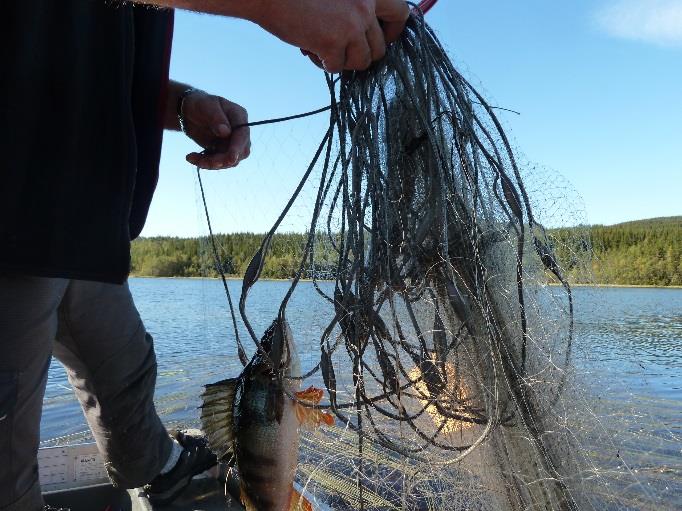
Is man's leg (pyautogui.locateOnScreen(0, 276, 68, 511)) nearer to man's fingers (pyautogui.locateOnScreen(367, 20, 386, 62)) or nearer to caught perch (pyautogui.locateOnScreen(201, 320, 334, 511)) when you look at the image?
caught perch (pyautogui.locateOnScreen(201, 320, 334, 511))

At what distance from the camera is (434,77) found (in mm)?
2080

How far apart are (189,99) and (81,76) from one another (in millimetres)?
801

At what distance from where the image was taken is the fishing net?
2.01 meters

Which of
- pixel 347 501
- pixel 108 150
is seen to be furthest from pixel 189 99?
pixel 347 501

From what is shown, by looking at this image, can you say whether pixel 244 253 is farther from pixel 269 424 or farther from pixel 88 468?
pixel 88 468

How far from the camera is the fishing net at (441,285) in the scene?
2012 millimetres

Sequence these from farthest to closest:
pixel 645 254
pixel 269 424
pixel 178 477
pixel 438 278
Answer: pixel 645 254 < pixel 178 477 < pixel 269 424 < pixel 438 278

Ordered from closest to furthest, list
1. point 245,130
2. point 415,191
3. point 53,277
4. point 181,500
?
point 53,277 < point 415,191 < point 245,130 < point 181,500

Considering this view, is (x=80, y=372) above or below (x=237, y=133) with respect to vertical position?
below

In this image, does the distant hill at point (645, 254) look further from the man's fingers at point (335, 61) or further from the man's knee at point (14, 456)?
the man's knee at point (14, 456)

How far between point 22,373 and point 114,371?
2.50 ft

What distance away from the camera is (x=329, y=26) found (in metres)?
1.59

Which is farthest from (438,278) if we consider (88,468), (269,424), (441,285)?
(88,468)

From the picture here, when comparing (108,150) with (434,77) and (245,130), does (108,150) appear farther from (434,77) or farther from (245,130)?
(434,77)
